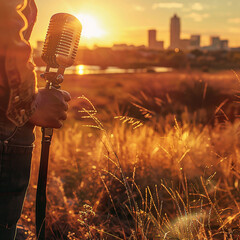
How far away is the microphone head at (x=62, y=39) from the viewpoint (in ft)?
6.92

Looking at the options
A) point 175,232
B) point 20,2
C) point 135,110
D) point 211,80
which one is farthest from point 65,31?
point 211,80

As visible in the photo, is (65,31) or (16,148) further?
(65,31)

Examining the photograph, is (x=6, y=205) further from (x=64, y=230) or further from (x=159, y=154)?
(x=159, y=154)

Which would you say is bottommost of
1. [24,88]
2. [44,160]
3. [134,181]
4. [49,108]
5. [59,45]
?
[134,181]

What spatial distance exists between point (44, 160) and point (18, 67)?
2.74 ft

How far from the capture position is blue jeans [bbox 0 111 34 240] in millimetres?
1807

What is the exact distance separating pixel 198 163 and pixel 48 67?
300cm

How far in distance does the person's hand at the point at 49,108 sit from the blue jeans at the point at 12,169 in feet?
0.21

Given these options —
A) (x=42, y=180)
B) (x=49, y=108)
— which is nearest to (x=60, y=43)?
(x=49, y=108)

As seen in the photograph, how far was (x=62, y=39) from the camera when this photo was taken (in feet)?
6.90

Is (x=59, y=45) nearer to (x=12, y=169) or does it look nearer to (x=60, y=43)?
(x=60, y=43)

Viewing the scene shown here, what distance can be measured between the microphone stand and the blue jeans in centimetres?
35

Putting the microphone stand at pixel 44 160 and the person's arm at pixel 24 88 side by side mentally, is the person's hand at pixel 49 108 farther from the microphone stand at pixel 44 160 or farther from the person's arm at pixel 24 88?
the microphone stand at pixel 44 160

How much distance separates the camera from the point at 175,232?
265cm
